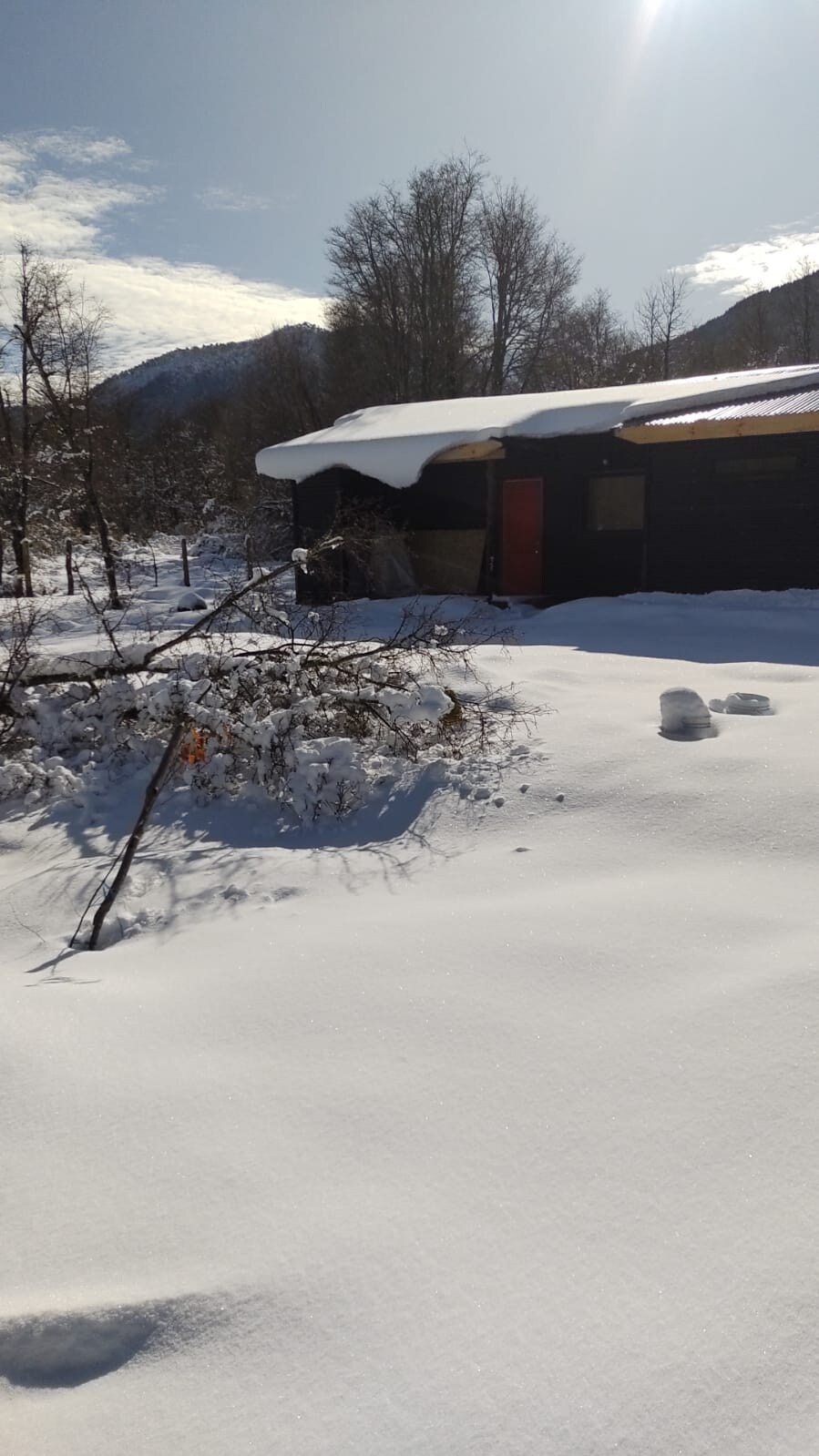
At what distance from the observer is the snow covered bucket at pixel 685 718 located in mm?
5734

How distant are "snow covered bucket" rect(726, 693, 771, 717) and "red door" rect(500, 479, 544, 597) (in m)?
8.82

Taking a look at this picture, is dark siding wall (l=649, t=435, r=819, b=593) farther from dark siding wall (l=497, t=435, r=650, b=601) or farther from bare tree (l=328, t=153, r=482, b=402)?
bare tree (l=328, t=153, r=482, b=402)

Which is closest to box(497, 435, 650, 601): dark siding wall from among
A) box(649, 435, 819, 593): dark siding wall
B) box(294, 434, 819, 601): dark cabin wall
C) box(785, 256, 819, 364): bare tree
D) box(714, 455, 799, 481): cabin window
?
box(294, 434, 819, 601): dark cabin wall

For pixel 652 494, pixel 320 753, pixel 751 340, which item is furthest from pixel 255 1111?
pixel 751 340

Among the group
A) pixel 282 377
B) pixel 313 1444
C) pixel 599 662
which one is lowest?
pixel 313 1444

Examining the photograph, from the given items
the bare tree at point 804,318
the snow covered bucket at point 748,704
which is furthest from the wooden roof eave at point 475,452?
the bare tree at point 804,318

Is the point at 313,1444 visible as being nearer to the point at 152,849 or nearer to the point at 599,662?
the point at 152,849

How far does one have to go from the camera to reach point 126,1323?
171 centimetres

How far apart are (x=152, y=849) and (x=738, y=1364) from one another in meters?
4.33

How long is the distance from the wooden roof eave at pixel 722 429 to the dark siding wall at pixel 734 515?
35 cm

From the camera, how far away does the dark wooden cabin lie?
12312 millimetres

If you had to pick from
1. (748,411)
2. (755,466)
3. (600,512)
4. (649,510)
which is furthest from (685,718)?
(600,512)

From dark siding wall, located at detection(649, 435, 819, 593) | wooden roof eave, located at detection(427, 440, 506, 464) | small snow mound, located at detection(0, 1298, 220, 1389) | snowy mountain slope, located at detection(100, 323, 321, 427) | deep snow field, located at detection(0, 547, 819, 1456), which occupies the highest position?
snowy mountain slope, located at detection(100, 323, 321, 427)

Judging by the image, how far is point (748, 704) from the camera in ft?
21.1
